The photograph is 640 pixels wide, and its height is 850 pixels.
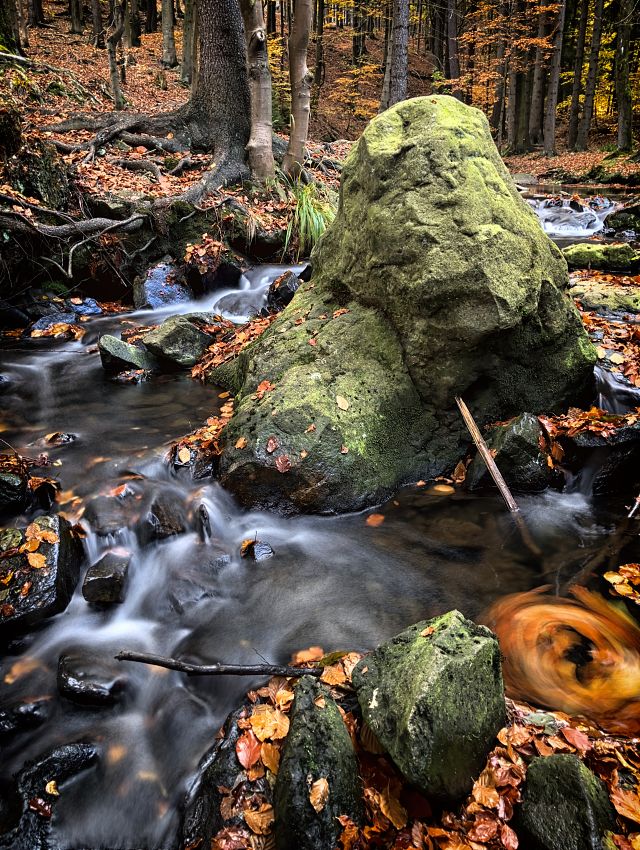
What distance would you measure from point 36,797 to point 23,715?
0.55 m

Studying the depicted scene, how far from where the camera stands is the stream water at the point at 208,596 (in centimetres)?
297

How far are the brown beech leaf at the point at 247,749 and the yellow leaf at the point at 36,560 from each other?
2000 mm

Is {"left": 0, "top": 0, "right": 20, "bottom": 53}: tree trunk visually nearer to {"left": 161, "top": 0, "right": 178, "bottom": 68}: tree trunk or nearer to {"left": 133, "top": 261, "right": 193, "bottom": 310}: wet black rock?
{"left": 133, "top": 261, "right": 193, "bottom": 310}: wet black rock

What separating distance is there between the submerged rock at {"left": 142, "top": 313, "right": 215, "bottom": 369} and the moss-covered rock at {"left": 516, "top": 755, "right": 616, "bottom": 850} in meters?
6.63

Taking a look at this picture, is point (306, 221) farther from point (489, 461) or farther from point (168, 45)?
point (168, 45)

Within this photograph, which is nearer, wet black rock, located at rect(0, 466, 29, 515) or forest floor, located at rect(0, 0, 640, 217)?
wet black rock, located at rect(0, 466, 29, 515)

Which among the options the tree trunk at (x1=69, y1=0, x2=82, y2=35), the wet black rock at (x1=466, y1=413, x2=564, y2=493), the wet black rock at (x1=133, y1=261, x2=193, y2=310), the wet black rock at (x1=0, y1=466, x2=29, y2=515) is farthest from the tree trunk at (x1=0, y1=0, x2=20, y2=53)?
the wet black rock at (x1=466, y1=413, x2=564, y2=493)

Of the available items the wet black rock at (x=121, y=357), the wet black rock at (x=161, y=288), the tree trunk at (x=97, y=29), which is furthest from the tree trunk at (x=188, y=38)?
the wet black rock at (x=121, y=357)

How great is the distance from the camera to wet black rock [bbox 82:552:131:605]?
4.01 meters

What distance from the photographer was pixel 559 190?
18047 mm

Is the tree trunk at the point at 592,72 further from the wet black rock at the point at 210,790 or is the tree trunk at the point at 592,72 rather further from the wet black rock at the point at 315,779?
the wet black rock at the point at 210,790

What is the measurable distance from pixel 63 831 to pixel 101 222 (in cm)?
883

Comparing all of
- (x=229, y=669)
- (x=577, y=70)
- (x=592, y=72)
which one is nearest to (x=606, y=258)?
(x=229, y=669)

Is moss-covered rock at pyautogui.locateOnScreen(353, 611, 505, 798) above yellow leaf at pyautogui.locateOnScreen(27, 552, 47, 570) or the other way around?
above
